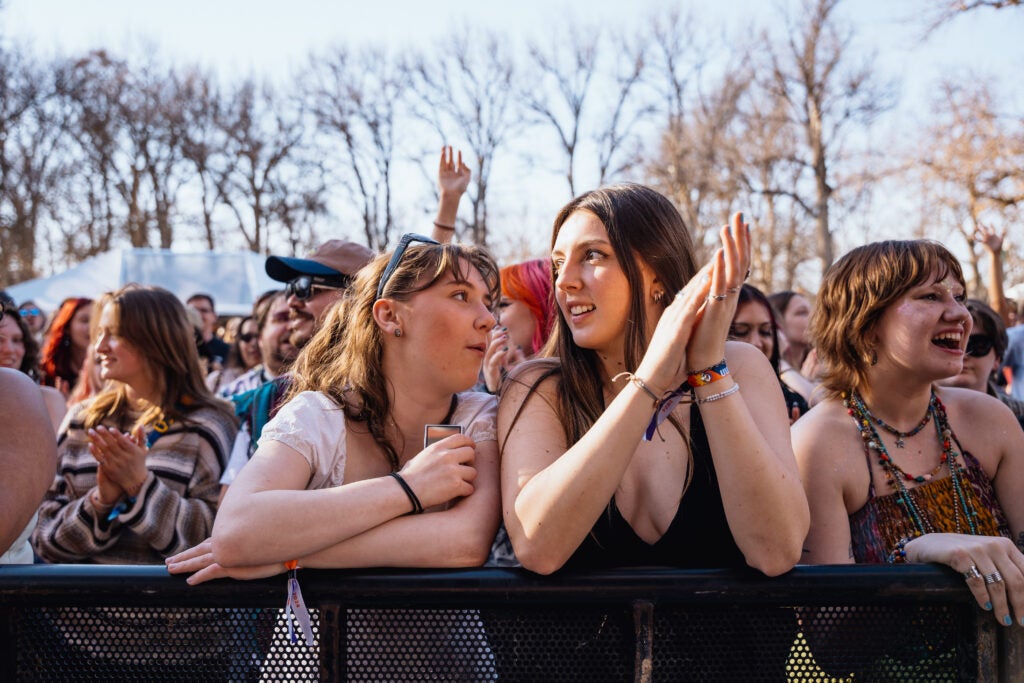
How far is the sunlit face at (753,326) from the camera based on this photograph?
171 inches

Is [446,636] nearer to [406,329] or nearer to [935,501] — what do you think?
[406,329]

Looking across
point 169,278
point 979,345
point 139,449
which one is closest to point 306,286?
point 139,449

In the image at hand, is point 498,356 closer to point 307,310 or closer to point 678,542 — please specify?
point 307,310

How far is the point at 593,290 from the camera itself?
2.05m

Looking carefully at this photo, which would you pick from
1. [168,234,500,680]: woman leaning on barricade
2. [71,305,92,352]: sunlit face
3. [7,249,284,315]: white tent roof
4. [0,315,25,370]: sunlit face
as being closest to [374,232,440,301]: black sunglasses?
[168,234,500,680]: woman leaning on barricade

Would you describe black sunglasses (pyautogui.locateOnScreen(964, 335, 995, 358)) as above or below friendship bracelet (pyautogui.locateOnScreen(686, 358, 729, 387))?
below

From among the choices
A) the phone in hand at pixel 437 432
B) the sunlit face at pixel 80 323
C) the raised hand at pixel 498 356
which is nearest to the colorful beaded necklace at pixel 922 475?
the phone in hand at pixel 437 432

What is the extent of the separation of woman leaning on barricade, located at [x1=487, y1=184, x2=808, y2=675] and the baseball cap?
162 centimetres

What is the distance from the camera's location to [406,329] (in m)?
2.25

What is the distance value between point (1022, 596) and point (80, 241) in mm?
31524

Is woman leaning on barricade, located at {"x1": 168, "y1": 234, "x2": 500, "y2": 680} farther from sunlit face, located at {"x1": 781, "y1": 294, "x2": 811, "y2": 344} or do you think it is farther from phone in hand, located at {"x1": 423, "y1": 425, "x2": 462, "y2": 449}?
sunlit face, located at {"x1": 781, "y1": 294, "x2": 811, "y2": 344}

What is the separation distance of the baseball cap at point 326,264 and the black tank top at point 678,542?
6.60 ft

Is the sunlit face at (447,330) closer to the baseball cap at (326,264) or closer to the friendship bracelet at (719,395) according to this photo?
the friendship bracelet at (719,395)

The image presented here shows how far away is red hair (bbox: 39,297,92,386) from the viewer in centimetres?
557
